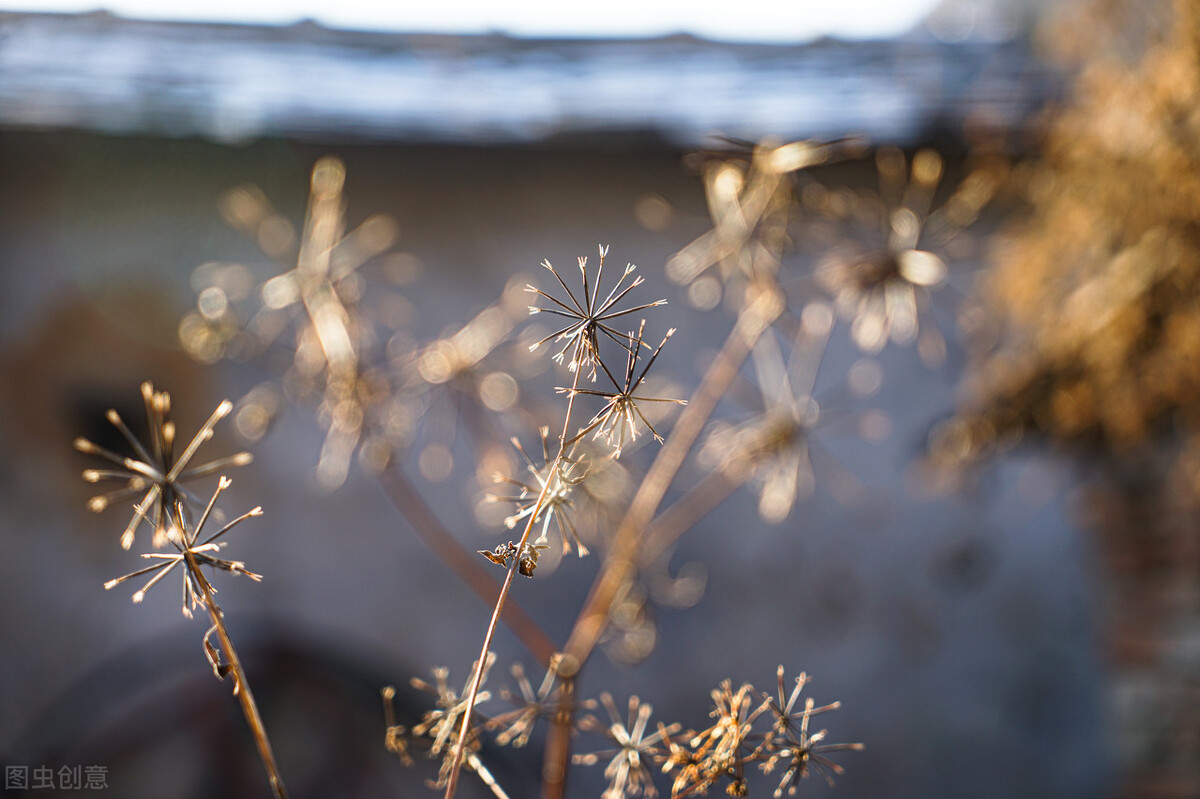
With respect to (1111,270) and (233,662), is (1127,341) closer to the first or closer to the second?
(1111,270)

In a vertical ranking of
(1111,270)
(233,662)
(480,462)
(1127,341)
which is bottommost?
(233,662)

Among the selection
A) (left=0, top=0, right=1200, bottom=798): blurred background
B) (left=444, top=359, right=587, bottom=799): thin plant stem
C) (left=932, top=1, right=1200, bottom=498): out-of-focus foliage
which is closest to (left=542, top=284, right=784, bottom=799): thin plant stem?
(left=444, top=359, right=587, bottom=799): thin plant stem

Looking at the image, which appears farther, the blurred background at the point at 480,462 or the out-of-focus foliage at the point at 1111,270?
the blurred background at the point at 480,462

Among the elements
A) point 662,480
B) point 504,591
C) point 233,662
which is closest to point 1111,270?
point 662,480

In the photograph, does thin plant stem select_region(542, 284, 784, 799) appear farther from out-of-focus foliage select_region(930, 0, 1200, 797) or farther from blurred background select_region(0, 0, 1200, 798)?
blurred background select_region(0, 0, 1200, 798)

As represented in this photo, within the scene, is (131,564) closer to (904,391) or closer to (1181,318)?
(904,391)

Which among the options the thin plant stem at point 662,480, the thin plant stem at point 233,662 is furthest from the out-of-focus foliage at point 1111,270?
the thin plant stem at point 233,662

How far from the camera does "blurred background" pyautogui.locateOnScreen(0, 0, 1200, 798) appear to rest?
8.50 ft

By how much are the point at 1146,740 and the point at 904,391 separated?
1327 mm

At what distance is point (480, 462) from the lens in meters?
2.62

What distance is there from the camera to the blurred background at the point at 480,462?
8.50ft

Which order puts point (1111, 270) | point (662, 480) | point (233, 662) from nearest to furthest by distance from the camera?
point (233, 662), point (662, 480), point (1111, 270)

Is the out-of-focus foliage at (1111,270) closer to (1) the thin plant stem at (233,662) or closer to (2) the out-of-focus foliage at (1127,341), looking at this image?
(2) the out-of-focus foliage at (1127,341)

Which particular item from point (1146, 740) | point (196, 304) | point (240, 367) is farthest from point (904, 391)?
point (196, 304)
